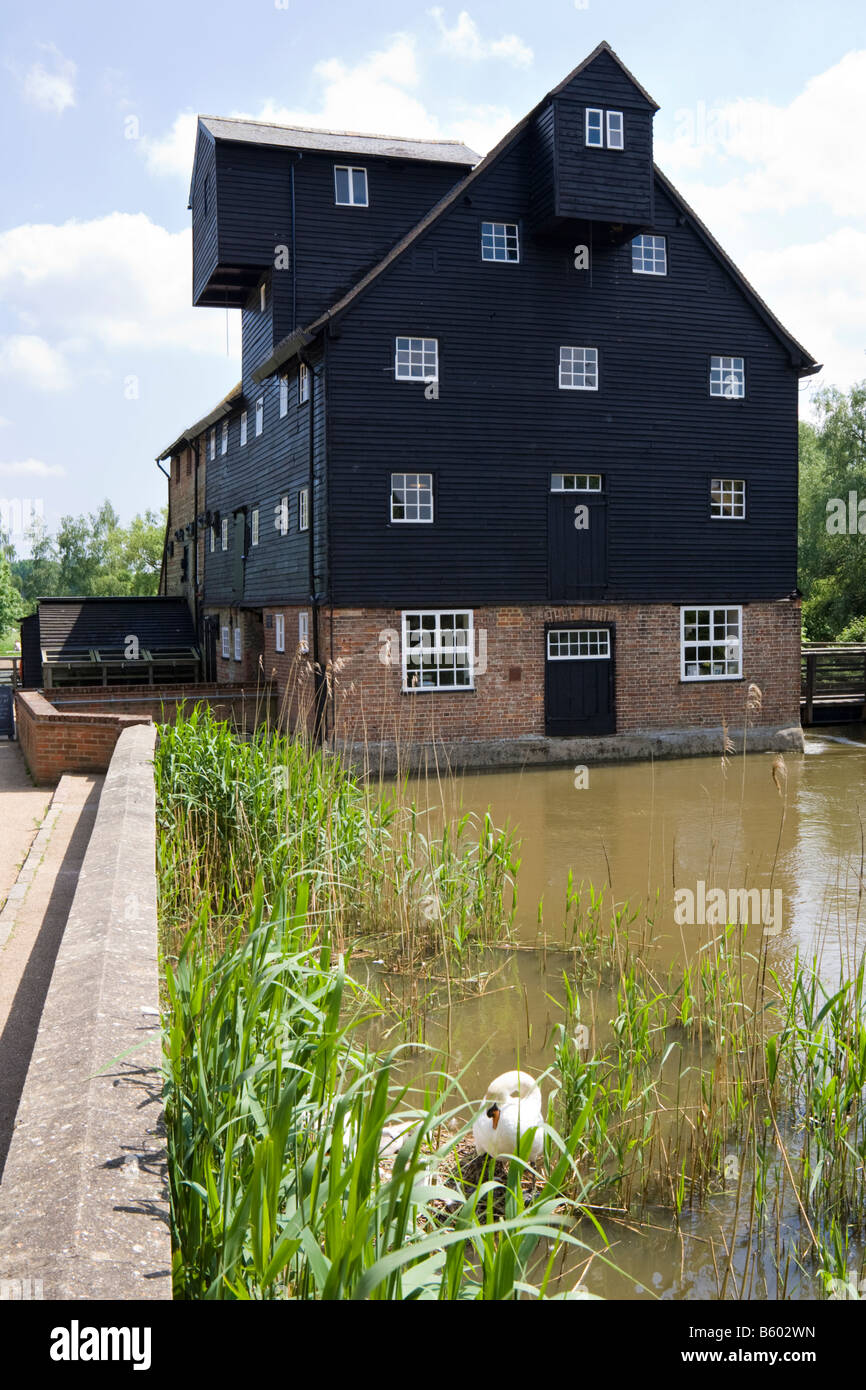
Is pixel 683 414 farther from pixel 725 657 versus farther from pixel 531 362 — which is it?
pixel 725 657

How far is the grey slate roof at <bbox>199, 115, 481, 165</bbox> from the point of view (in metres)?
22.2

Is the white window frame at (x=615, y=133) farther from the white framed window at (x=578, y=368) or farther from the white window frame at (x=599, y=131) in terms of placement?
the white framed window at (x=578, y=368)

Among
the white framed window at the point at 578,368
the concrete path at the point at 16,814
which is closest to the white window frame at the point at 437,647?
the white framed window at the point at 578,368

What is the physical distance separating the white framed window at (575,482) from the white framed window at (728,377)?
123 inches

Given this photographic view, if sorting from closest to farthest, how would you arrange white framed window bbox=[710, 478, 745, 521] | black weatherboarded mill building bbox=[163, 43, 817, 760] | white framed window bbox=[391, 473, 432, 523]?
black weatherboarded mill building bbox=[163, 43, 817, 760], white framed window bbox=[391, 473, 432, 523], white framed window bbox=[710, 478, 745, 521]

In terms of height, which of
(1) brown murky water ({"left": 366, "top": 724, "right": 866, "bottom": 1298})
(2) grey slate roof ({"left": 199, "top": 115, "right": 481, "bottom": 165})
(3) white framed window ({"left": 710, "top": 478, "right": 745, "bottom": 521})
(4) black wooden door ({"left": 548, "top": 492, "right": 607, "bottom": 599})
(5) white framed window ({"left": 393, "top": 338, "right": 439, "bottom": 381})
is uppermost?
(2) grey slate roof ({"left": 199, "top": 115, "right": 481, "bottom": 165})

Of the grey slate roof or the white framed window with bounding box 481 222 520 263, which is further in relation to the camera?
the grey slate roof

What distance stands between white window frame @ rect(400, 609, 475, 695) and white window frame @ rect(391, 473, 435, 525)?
5.19 feet

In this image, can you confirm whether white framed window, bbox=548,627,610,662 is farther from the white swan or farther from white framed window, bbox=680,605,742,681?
the white swan

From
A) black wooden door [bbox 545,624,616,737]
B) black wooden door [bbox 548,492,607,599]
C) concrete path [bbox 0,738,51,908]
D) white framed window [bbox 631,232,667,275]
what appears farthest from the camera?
white framed window [bbox 631,232,667,275]

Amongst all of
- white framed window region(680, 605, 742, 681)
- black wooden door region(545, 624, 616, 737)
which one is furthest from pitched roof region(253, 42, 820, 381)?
black wooden door region(545, 624, 616, 737)

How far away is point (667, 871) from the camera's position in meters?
12.0

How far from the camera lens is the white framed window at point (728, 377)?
2262cm

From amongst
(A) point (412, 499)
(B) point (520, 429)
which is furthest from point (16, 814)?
(B) point (520, 429)
